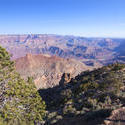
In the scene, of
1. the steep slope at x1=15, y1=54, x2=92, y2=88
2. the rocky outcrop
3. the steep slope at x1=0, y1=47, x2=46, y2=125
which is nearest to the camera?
the rocky outcrop

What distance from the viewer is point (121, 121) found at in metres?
8.10

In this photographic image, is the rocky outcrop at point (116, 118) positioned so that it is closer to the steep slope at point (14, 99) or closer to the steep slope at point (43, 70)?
the steep slope at point (14, 99)

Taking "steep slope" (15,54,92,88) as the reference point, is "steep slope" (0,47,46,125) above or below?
above

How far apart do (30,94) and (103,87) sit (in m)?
9.44

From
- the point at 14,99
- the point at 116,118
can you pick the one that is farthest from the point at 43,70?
the point at 116,118

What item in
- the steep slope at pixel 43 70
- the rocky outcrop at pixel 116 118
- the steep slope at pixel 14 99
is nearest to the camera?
the rocky outcrop at pixel 116 118

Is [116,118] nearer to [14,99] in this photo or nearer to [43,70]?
[14,99]

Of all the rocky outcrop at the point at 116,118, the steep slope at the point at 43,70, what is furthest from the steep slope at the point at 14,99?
the steep slope at the point at 43,70

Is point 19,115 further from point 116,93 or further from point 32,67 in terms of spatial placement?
point 32,67

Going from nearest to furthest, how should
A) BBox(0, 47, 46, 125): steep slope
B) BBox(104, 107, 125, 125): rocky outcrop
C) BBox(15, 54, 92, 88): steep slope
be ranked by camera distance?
1. BBox(104, 107, 125, 125): rocky outcrop
2. BBox(0, 47, 46, 125): steep slope
3. BBox(15, 54, 92, 88): steep slope

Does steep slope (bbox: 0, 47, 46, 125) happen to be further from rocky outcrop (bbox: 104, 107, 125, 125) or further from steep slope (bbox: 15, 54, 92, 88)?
steep slope (bbox: 15, 54, 92, 88)

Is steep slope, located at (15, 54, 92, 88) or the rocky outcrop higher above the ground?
the rocky outcrop

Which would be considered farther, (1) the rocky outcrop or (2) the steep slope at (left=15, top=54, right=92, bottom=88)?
(2) the steep slope at (left=15, top=54, right=92, bottom=88)

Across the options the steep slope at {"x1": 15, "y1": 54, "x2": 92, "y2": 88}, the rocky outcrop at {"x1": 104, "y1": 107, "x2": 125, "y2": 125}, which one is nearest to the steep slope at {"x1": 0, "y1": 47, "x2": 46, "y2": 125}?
the rocky outcrop at {"x1": 104, "y1": 107, "x2": 125, "y2": 125}
